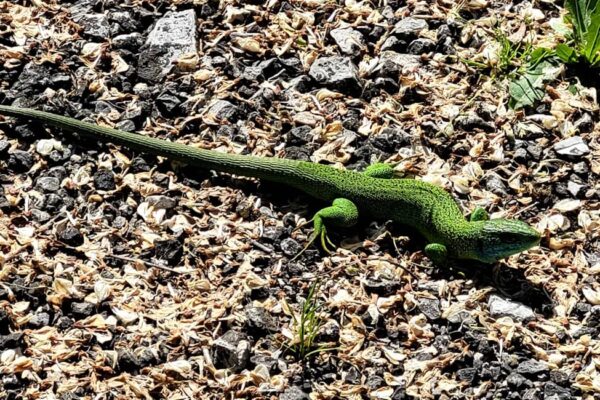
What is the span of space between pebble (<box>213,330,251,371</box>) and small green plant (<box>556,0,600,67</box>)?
3384 mm

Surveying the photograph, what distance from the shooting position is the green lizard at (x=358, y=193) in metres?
6.27

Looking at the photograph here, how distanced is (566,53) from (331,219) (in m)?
2.32

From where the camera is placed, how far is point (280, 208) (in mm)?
6641

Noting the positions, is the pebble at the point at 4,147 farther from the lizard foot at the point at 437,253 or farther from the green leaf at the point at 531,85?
the green leaf at the point at 531,85

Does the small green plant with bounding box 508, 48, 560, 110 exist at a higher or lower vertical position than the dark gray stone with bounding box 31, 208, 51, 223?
higher

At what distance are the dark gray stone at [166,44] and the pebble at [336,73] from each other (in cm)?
101

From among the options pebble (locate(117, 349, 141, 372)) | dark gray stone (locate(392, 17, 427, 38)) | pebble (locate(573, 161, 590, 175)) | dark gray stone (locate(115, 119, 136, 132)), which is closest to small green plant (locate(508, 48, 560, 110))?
pebble (locate(573, 161, 590, 175))

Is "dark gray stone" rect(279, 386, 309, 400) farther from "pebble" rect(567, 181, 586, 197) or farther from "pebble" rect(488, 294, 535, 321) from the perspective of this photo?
"pebble" rect(567, 181, 586, 197)

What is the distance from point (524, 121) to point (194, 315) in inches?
115

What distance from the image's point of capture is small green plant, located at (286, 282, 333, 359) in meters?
5.64

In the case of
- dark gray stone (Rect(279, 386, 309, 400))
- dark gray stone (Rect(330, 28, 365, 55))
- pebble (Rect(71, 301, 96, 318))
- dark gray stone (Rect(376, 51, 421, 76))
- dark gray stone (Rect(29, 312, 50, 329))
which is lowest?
dark gray stone (Rect(279, 386, 309, 400))

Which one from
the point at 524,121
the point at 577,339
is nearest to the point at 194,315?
the point at 577,339

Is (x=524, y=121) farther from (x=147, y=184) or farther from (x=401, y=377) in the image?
(x=147, y=184)

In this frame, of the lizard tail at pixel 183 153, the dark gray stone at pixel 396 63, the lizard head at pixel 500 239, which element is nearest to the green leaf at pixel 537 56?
the dark gray stone at pixel 396 63
